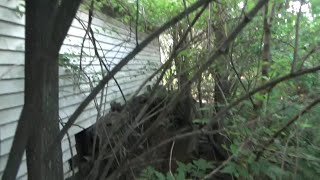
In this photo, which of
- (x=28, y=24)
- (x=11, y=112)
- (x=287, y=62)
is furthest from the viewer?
(x=287, y=62)

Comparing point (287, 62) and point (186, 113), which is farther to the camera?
point (186, 113)

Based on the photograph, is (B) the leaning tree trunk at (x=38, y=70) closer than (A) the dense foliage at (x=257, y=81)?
Yes

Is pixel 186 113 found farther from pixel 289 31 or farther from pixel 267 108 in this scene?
pixel 267 108

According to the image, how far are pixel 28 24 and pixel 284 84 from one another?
10.3ft

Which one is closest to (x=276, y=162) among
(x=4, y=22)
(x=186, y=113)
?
(x=4, y=22)

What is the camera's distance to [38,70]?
1948mm

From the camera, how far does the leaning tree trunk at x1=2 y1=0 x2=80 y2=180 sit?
1.94 m

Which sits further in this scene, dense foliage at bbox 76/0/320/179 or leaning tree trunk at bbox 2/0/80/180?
dense foliage at bbox 76/0/320/179

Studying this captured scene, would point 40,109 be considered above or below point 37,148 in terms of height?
above

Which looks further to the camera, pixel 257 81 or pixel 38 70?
pixel 257 81

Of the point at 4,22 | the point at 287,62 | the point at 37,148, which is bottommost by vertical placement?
the point at 37,148

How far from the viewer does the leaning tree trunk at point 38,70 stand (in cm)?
194

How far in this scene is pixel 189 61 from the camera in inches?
232

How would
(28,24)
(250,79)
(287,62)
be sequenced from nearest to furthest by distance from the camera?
(28,24) < (287,62) < (250,79)
